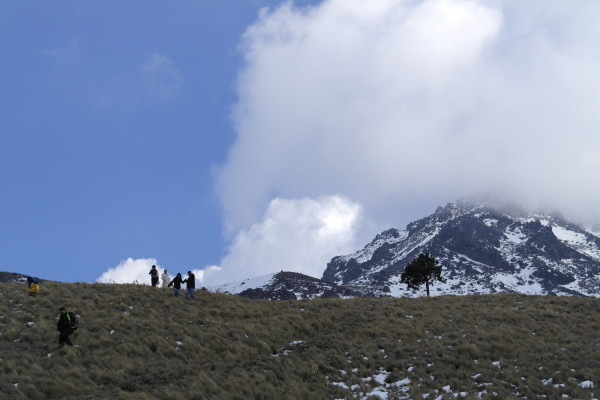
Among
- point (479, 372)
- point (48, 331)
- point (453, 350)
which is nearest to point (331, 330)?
point (453, 350)

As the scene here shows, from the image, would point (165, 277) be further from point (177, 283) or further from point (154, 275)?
point (177, 283)

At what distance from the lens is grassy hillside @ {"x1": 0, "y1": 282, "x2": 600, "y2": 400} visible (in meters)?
17.6

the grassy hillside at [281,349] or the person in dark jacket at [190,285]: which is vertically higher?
the person in dark jacket at [190,285]

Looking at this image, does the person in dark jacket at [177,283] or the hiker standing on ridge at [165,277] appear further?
the hiker standing on ridge at [165,277]

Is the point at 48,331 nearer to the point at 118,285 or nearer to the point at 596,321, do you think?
the point at 118,285

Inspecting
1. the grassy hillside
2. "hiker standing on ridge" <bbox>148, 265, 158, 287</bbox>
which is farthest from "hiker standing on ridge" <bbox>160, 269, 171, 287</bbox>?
the grassy hillside

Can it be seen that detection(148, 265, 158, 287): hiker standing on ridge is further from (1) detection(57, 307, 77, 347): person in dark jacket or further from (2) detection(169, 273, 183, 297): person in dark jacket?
(1) detection(57, 307, 77, 347): person in dark jacket

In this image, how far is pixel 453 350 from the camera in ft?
73.1

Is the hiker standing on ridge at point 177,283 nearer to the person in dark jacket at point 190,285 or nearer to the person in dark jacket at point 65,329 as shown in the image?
the person in dark jacket at point 190,285

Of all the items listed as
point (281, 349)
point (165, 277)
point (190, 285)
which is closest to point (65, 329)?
point (281, 349)

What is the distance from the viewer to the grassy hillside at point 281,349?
1762 centimetres

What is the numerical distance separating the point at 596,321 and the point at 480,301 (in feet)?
27.9

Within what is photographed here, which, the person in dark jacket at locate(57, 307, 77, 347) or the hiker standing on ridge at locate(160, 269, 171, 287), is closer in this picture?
the person in dark jacket at locate(57, 307, 77, 347)

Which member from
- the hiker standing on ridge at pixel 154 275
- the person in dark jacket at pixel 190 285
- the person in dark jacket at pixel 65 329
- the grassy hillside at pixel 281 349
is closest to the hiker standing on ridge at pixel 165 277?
the hiker standing on ridge at pixel 154 275
